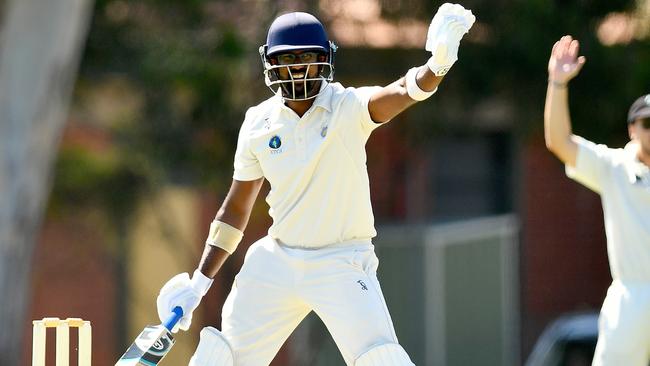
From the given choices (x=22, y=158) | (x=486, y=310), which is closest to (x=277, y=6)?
(x=22, y=158)

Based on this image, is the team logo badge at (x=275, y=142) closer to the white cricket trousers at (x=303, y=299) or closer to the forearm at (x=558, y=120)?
the white cricket trousers at (x=303, y=299)

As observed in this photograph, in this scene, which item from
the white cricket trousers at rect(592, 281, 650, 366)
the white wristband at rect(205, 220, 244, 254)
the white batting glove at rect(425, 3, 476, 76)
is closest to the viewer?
the white batting glove at rect(425, 3, 476, 76)

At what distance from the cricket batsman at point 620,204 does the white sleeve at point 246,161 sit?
1.26m

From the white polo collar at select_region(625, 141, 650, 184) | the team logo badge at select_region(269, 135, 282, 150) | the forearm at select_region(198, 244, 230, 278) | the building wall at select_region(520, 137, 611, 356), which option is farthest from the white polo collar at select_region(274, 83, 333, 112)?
the building wall at select_region(520, 137, 611, 356)

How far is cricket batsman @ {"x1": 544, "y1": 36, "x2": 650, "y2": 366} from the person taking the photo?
6090mm

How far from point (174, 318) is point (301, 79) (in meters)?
0.94

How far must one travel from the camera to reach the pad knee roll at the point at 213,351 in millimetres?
5547

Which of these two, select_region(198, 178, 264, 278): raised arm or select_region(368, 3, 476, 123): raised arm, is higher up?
select_region(368, 3, 476, 123): raised arm

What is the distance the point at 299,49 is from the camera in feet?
18.0

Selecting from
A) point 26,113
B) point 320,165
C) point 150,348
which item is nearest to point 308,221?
point 320,165

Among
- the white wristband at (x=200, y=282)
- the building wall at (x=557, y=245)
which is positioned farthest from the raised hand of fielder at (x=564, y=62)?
the building wall at (x=557, y=245)

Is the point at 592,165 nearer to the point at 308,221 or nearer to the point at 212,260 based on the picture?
the point at 308,221

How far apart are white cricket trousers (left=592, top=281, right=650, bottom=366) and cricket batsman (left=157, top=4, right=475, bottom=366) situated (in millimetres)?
1037

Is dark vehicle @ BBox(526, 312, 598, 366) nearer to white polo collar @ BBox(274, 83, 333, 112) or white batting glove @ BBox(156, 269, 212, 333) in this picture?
white batting glove @ BBox(156, 269, 212, 333)
